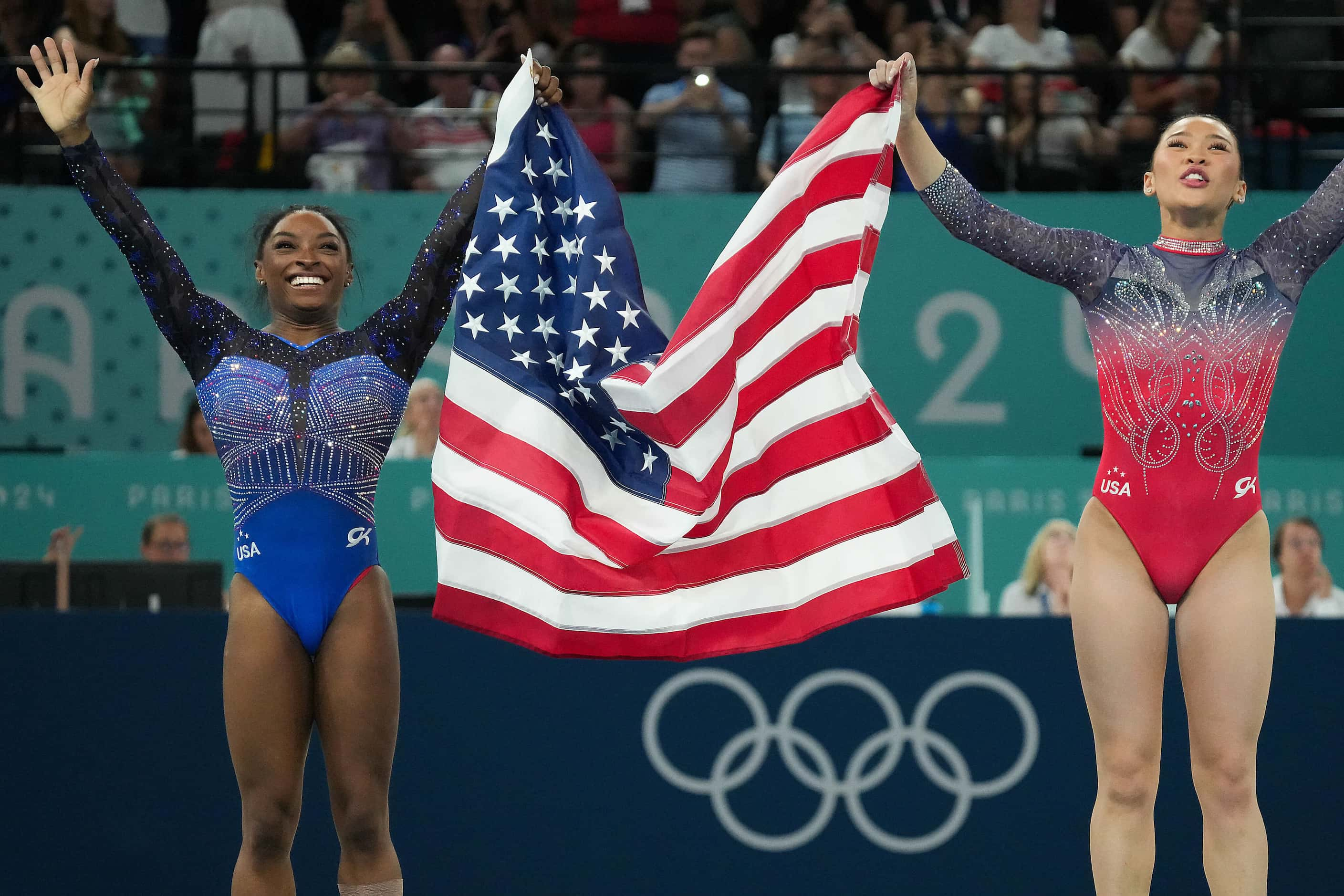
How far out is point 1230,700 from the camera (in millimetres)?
3830

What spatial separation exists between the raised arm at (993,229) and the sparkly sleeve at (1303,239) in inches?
14.4

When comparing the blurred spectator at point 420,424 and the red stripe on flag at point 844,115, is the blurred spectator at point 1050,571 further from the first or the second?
the red stripe on flag at point 844,115

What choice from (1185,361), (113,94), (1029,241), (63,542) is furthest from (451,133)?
(1185,361)

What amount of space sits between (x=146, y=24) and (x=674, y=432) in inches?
201

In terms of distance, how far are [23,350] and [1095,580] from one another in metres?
5.37

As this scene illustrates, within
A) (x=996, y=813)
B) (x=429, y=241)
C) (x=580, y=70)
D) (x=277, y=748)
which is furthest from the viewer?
(x=580, y=70)

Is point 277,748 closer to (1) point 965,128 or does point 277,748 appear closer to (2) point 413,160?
(2) point 413,160

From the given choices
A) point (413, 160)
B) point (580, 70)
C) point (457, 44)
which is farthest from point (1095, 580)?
point (457, 44)

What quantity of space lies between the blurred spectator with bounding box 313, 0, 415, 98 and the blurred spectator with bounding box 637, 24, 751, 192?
4.27 ft

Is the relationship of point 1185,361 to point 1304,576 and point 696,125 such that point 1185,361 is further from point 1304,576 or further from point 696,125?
point 696,125

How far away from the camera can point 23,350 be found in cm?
752

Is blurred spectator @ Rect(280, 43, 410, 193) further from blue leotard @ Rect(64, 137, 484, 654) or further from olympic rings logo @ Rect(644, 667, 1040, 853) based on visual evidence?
blue leotard @ Rect(64, 137, 484, 654)

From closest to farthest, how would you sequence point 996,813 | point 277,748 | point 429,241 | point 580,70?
point 277,748
point 429,241
point 996,813
point 580,70

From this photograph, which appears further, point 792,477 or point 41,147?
point 41,147
